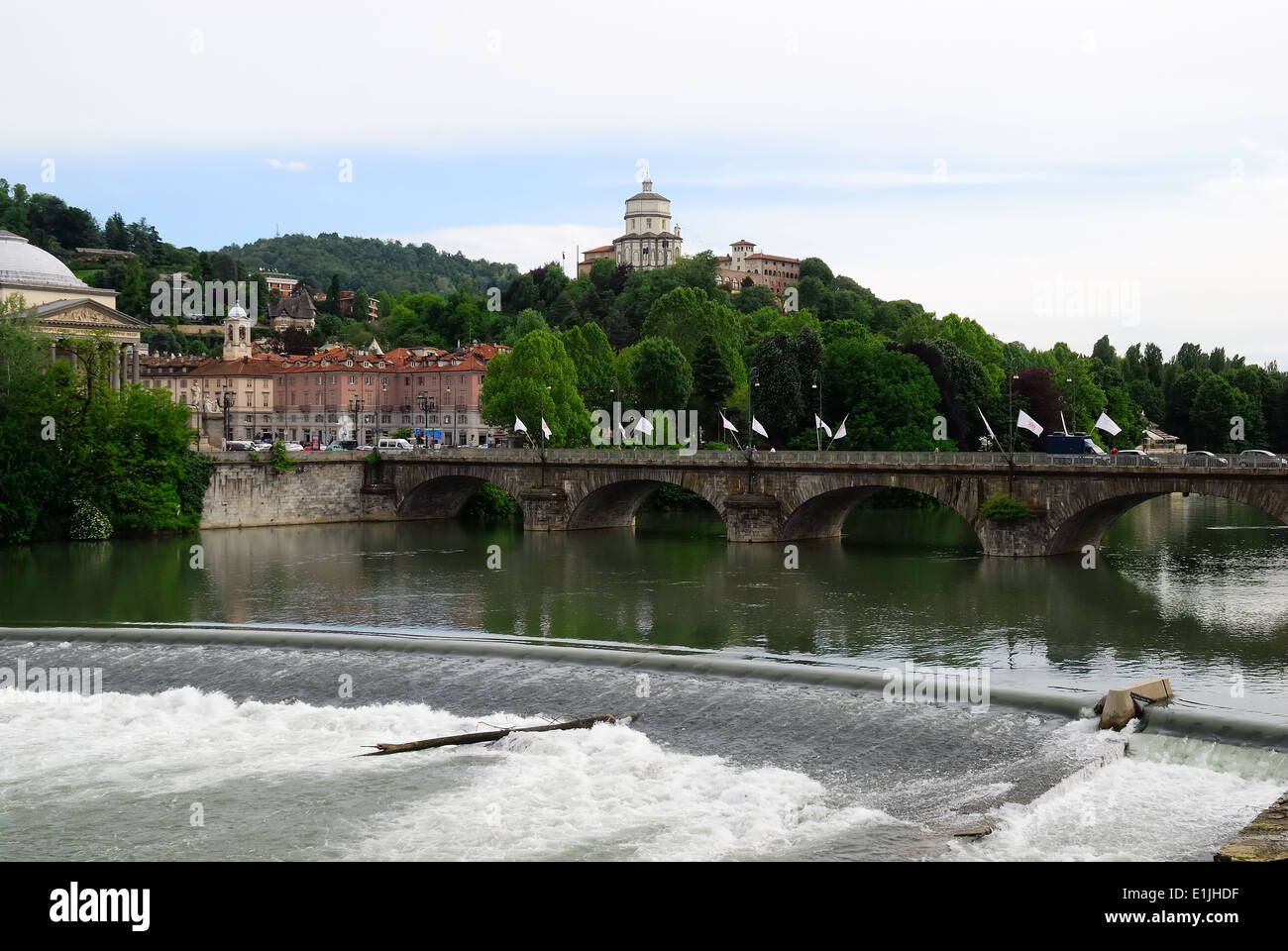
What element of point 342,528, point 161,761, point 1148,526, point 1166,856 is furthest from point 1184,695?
point 342,528

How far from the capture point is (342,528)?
78.2m

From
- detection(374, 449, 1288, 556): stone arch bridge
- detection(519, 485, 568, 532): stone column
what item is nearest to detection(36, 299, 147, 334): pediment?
detection(374, 449, 1288, 556): stone arch bridge

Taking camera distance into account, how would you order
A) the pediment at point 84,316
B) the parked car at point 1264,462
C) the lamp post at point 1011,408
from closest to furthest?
the parked car at point 1264,462, the lamp post at point 1011,408, the pediment at point 84,316

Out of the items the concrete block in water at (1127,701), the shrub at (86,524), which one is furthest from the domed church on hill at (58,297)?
the concrete block in water at (1127,701)

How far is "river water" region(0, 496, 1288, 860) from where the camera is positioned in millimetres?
22281

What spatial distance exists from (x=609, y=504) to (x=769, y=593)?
2802 centimetres

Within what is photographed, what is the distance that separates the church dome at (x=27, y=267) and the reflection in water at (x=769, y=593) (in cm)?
4637

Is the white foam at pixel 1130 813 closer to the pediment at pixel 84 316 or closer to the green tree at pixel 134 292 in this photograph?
the pediment at pixel 84 316

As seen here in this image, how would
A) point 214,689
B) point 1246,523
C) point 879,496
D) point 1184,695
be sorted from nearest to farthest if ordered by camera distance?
point 1184,695 → point 214,689 → point 1246,523 → point 879,496

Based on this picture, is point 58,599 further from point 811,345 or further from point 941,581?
point 811,345

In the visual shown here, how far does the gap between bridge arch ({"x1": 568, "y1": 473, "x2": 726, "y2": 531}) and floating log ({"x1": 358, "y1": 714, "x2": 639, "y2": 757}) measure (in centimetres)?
4283

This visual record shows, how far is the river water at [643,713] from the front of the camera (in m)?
22.3

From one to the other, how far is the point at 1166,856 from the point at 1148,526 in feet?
196

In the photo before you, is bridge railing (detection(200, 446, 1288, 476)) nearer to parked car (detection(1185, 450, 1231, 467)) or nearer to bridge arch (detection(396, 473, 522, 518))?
parked car (detection(1185, 450, 1231, 467))
